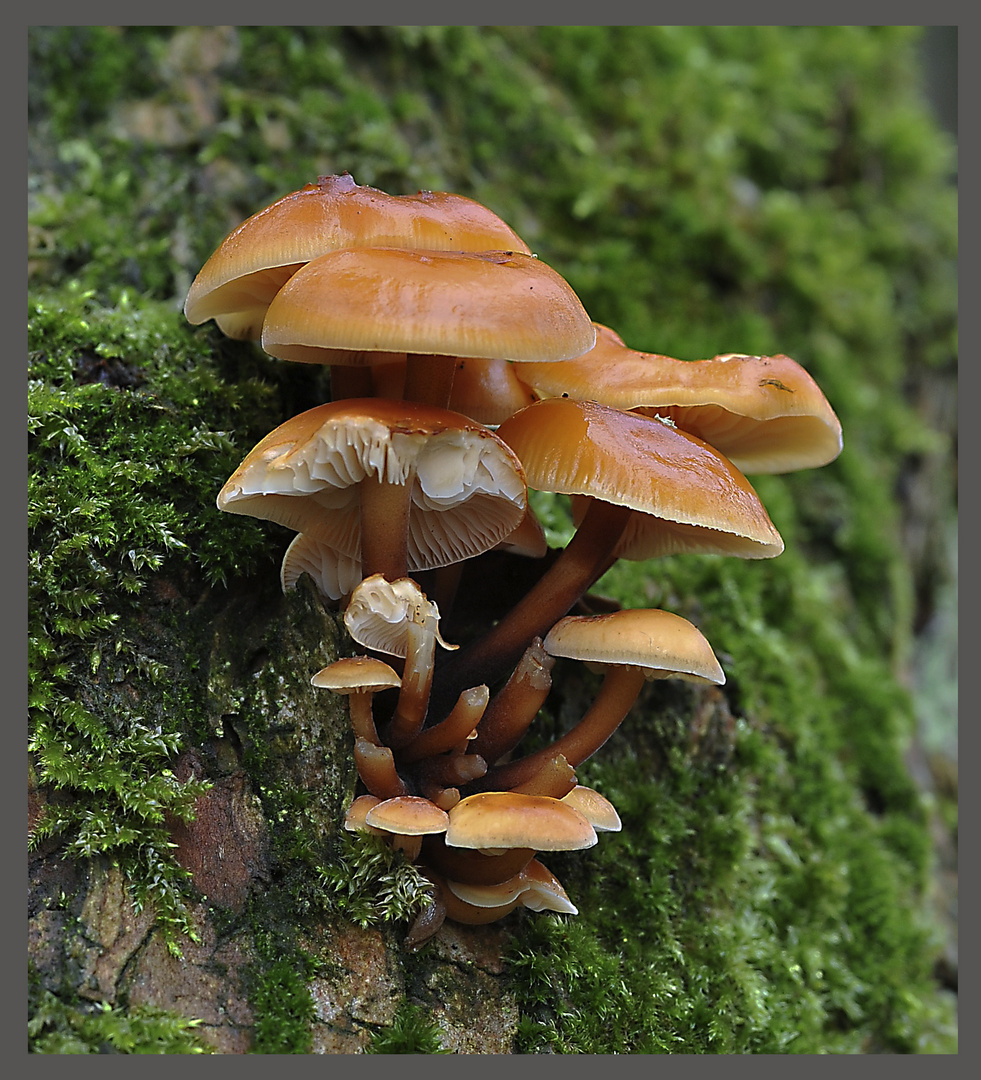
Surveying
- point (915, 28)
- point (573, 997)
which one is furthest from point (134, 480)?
point (915, 28)

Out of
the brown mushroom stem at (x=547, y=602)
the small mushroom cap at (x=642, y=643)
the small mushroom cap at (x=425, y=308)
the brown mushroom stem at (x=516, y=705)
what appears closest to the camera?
the small mushroom cap at (x=425, y=308)

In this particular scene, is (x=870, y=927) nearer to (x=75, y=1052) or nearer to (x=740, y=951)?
(x=740, y=951)

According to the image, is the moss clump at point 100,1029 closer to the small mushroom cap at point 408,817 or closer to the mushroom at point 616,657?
the small mushroom cap at point 408,817

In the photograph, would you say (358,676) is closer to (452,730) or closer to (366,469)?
(452,730)

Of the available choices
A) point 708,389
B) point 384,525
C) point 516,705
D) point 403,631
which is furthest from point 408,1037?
point 708,389

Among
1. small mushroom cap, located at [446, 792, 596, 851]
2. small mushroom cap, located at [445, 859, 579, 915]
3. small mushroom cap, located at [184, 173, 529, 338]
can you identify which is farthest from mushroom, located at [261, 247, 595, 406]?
small mushroom cap, located at [445, 859, 579, 915]

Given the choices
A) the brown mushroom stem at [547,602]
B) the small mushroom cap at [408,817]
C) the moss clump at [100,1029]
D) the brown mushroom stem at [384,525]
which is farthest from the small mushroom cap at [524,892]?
the brown mushroom stem at [384,525]
